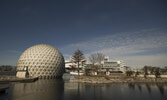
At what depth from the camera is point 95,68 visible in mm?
63812

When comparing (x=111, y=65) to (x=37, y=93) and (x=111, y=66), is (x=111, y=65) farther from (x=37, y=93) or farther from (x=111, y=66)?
(x=37, y=93)

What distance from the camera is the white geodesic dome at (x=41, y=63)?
50369 millimetres

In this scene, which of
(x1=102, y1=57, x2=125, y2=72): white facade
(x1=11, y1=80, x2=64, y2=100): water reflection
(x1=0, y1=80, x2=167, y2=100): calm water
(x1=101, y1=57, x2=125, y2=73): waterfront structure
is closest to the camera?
(x1=11, y1=80, x2=64, y2=100): water reflection

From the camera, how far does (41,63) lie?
51.4m

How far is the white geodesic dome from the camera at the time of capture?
165 ft

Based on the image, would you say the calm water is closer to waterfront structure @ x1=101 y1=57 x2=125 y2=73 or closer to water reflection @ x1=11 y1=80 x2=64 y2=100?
water reflection @ x1=11 y1=80 x2=64 y2=100

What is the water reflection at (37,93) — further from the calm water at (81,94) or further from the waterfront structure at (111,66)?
the waterfront structure at (111,66)

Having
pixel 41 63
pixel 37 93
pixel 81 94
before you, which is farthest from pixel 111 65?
pixel 37 93

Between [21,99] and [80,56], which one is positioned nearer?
[21,99]

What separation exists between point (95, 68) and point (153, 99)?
50738mm

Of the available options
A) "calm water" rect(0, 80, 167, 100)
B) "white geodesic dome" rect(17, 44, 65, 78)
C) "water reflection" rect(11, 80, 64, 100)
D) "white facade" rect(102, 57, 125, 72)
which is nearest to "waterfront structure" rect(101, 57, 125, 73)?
"white facade" rect(102, 57, 125, 72)

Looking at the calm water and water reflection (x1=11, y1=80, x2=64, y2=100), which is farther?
the calm water

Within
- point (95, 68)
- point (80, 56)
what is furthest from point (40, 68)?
point (95, 68)

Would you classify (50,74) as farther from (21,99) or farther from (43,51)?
(21,99)
